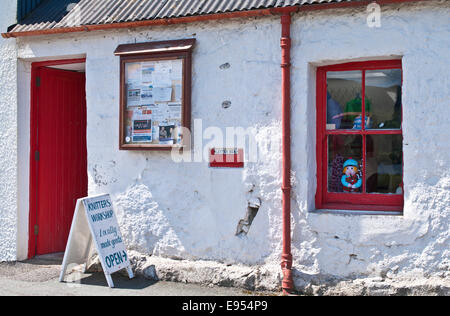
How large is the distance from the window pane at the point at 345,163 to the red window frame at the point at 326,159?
0.17ft

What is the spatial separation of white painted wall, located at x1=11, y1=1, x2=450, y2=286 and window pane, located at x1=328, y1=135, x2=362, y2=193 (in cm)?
24

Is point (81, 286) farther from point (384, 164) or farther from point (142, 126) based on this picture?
point (384, 164)

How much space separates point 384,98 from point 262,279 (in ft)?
7.53

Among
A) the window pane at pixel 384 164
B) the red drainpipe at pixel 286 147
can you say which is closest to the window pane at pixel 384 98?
the window pane at pixel 384 164

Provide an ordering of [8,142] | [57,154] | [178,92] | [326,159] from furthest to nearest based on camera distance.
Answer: [57,154]
[8,142]
[178,92]
[326,159]

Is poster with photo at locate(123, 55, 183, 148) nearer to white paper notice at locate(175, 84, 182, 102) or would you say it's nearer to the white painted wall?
white paper notice at locate(175, 84, 182, 102)

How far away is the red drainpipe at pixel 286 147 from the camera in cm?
574

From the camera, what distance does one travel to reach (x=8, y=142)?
23.9ft

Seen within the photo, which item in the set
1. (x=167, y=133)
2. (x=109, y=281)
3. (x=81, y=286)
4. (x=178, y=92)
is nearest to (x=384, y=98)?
(x=178, y=92)

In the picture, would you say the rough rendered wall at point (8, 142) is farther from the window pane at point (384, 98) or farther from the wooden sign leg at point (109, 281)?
the window pane at point (384, 98)

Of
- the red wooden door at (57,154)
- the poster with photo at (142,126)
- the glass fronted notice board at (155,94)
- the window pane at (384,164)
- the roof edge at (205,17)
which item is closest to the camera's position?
the roof edge at (205,17)

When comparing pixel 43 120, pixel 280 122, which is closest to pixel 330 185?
pixel 280 122

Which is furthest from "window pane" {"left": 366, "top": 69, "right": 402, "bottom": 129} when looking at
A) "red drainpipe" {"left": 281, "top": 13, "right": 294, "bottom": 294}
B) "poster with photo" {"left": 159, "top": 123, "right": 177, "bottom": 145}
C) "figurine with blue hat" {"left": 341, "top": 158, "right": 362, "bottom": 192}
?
"poster with photo" {"left": 159, "top": 123, "right": 177, "bottom": 145}

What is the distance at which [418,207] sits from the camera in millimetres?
5344
